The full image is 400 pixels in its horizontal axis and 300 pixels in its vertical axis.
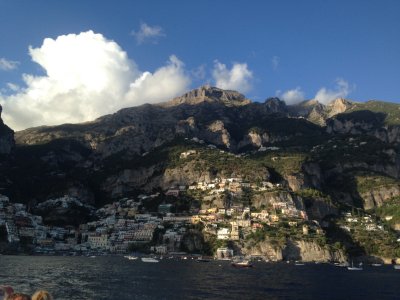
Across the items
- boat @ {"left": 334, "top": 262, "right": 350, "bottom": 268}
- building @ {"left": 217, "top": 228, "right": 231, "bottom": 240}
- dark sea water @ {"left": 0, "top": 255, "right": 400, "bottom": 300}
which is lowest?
dark sea water @ {"left": 0, "top": 255, "right": 400, "bottom": 300}

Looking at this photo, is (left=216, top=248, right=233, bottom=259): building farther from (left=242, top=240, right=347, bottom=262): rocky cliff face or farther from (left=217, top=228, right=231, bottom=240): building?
(left=217, top=228, right=231, bottom=240): building

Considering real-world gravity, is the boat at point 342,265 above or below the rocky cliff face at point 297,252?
below

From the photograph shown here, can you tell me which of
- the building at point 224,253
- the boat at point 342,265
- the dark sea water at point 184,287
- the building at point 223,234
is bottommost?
the dark sea water at point 184,287

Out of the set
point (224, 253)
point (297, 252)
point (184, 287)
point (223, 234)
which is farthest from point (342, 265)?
point (184, 287)

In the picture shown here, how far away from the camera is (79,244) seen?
648 ft

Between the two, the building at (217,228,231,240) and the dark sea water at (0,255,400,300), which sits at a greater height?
the building at (217,228,231,240)

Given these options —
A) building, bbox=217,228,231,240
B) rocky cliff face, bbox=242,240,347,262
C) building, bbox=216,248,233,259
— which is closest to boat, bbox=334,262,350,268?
rocky cliff face, bbox=242,240,347,262

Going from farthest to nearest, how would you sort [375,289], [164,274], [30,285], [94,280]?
1. [164,274]
2. [375,289]
3. [94,280]
4. [30,285]

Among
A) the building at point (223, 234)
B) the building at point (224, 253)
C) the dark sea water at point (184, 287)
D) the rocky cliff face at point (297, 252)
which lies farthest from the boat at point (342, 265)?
the dark sea water at point (184, 287)

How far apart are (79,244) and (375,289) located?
453 feet

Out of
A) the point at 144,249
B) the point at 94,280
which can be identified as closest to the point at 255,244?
the point at 144,249

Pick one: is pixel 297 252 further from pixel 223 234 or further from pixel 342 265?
pixel 223 234

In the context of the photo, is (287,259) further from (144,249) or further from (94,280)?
(94,280)

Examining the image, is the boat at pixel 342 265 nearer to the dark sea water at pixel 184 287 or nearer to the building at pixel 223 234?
the building at pixel 223 234
